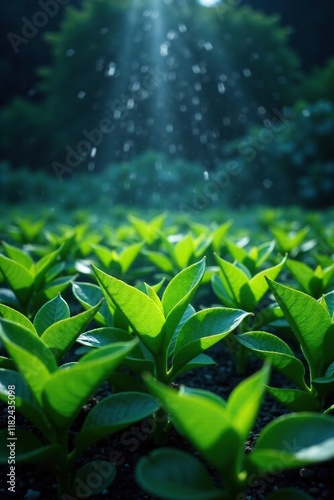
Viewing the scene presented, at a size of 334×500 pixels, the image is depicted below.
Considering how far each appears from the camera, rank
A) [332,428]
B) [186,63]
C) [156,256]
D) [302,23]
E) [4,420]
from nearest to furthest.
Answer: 1. [332,428]
2. [4,420]
3. [156,256]
4. [186,63]
5. [302,23]

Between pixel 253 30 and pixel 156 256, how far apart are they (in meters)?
16.2

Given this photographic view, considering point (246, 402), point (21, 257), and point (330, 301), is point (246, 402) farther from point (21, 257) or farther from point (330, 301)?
point (21, 257)

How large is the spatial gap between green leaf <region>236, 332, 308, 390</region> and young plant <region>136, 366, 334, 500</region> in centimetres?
29

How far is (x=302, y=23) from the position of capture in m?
22.3

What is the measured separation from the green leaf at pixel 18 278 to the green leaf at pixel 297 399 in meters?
0.97

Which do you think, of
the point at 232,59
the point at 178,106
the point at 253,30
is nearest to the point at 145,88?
the point at 178,106

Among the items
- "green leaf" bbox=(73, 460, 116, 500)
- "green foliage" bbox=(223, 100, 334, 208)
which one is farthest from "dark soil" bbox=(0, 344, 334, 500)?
"green foliage" bbox=(223, 100, 334, 208)

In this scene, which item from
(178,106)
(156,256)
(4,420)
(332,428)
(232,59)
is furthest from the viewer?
(232,59)

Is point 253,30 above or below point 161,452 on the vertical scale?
below

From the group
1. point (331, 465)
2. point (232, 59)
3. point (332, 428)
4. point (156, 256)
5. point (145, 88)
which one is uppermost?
point (332, 428)

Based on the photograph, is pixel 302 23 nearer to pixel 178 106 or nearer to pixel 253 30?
pixel 253 30

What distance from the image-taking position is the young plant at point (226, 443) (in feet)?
2.57

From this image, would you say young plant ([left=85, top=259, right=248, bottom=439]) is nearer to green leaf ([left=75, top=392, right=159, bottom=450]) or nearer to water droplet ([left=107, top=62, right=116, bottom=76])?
green leaf ([left=75, top=392, right=159, bottom=450])

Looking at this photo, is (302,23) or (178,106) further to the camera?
(302,23)
